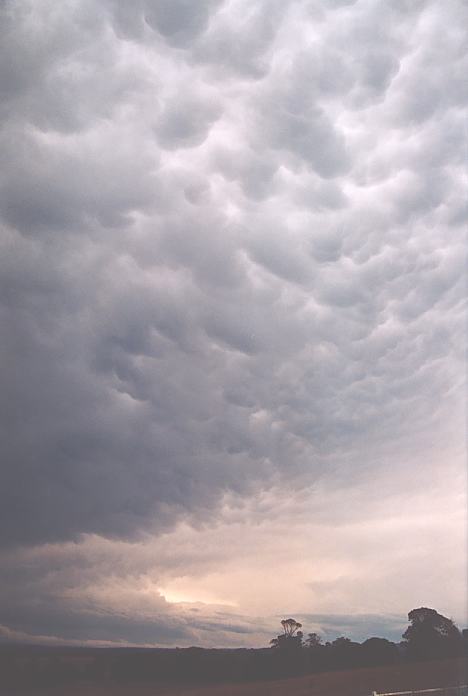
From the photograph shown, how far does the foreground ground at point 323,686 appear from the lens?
3478 centimetres

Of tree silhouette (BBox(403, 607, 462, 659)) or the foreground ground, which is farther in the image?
tree silhouette (BBox(403, 607, 462, 659))

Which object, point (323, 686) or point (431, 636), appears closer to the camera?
point (323, 686)

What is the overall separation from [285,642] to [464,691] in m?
25.7

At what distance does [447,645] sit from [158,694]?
67.9 ft

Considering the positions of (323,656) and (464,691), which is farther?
(323,656)

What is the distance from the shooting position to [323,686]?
35531mm

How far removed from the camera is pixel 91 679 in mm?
37875

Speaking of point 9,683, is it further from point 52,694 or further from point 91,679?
point 91,679

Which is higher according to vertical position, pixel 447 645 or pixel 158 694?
pixel 447 645

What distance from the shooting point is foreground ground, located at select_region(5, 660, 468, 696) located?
34781 mm

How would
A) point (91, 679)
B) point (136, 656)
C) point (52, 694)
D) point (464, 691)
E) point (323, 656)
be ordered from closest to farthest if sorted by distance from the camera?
point (464, 691), point (52, 694), point (91, 679), point (136, 656), point (323, 656)

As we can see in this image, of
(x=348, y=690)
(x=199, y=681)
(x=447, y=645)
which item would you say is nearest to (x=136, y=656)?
(x=199, y=681)

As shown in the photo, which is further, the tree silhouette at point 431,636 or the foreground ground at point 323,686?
the tree silhouette at point 431,636

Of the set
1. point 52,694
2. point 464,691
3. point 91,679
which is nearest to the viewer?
point 464,691
